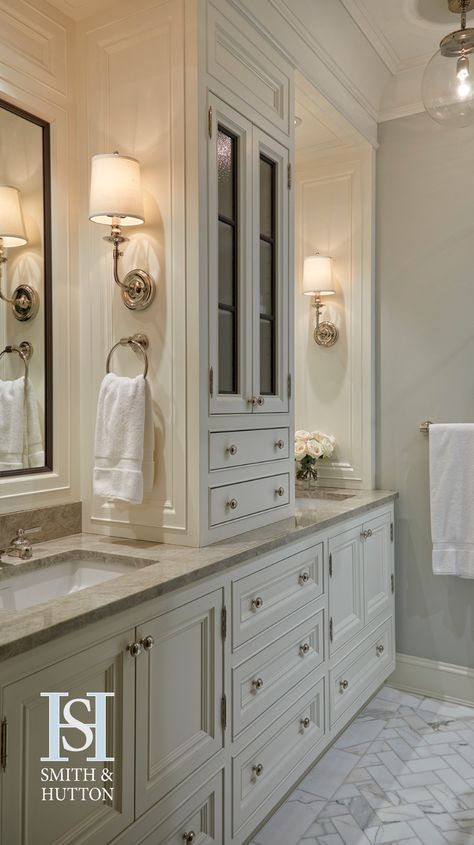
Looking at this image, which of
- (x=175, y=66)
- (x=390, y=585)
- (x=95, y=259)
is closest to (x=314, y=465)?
(x=390, y=585)

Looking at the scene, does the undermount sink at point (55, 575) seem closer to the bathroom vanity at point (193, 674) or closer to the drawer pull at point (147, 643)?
the bathroom vanity at point (193, 674)

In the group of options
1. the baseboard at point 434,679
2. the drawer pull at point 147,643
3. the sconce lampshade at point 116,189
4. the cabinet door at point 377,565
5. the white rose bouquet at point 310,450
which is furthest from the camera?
the white rose bouquet at point 310,450

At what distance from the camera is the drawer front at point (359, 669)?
2.37 metres

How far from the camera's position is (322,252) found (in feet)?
10.2

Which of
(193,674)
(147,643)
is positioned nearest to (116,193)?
(147,643)

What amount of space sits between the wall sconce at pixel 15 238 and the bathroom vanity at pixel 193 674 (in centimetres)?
72

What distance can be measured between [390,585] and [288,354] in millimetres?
1319

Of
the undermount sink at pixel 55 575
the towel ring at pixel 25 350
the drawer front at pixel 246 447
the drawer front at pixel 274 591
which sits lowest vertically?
the drawer front at pixel 274 591

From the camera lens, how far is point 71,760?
1229 millimetres

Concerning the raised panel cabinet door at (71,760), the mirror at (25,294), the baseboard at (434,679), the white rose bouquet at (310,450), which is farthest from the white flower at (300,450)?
the raised panel cabinet door at (71,760)

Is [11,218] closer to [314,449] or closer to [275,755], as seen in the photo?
[314,449]

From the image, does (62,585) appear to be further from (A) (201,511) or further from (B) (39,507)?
(A) (201,511)

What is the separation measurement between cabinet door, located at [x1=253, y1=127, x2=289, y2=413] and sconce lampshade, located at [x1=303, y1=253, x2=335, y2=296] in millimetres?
730

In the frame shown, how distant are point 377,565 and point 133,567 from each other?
1.44 meters
